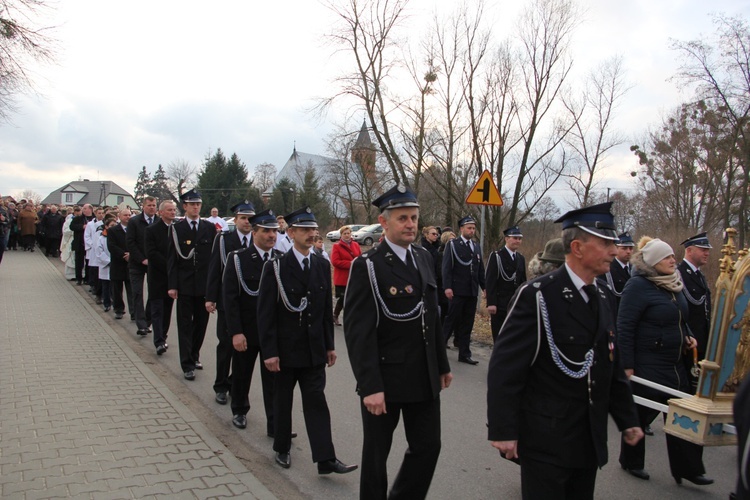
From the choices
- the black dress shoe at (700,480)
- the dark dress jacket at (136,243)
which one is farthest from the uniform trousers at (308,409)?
the dark dress jacket at (136,243)

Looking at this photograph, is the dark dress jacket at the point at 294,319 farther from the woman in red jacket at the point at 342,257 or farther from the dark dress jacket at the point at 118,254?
the dark dress jacket at the point at 118,254

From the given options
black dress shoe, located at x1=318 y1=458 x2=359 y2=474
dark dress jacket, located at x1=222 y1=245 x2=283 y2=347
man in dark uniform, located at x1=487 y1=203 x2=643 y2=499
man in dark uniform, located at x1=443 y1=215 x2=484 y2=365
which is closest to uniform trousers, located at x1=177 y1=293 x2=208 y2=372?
dark dress jacket, located at x1=222 y1=245 x2=283 y2=347

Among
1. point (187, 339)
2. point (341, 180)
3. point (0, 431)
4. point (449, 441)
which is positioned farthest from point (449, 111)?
point (341, 180)

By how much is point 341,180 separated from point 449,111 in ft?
112

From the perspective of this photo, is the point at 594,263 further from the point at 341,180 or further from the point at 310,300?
the point at 341,180

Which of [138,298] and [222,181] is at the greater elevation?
[222,181]

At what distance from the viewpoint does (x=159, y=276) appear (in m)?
8.30

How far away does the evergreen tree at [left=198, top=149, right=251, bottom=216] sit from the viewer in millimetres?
61656

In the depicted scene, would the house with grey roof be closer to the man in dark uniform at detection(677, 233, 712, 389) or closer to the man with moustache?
the man with moustache

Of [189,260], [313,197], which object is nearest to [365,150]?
[189,260]

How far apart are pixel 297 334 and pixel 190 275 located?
128 inches

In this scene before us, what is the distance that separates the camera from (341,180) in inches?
2073

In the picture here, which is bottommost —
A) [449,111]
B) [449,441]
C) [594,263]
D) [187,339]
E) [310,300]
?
[449,441]

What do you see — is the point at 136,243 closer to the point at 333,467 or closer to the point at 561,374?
the point at 333,467
